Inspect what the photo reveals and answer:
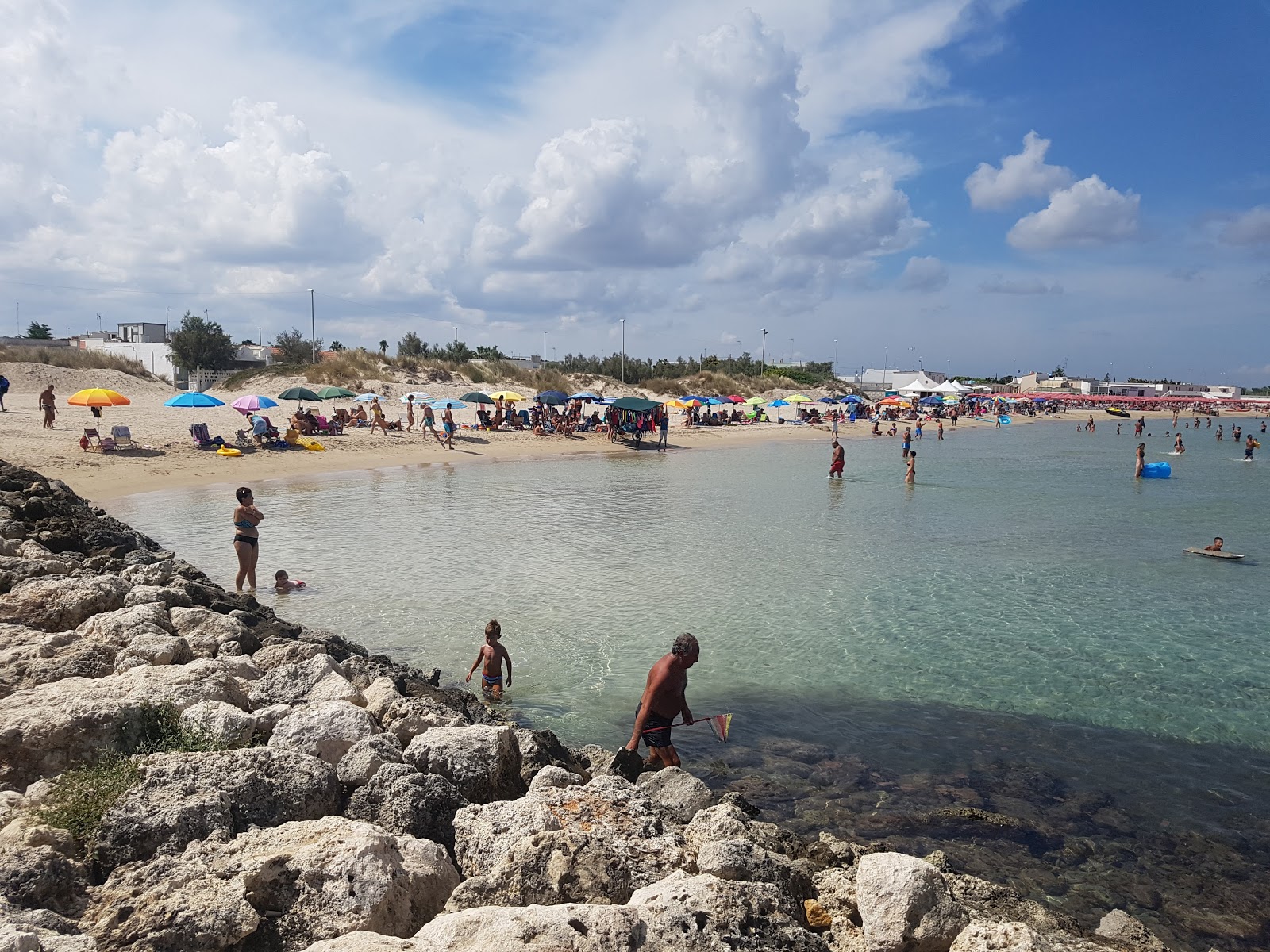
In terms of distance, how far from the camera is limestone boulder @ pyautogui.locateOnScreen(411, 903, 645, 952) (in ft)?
9.99

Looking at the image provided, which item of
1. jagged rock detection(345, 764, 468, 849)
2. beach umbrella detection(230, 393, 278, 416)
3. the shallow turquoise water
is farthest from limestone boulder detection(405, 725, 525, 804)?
beach umbrella detection(230, 393, 278, 416)

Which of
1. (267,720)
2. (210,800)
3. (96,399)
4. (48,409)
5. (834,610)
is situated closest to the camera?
(210,800)

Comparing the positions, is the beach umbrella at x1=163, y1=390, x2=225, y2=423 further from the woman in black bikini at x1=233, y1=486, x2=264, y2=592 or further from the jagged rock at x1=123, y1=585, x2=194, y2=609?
the jagged rock at x1=123, y1=585, x2=194, y2=609

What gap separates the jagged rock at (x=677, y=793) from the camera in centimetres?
502

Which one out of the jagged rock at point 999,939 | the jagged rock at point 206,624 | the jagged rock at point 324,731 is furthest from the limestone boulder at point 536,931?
the jagged rock at point 206,624

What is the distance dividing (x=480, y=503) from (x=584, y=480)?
5.85m

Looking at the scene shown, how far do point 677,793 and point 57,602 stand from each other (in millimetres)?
5666

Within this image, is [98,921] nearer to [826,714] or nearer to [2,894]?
[2,894]

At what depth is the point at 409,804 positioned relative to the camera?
4273 mm

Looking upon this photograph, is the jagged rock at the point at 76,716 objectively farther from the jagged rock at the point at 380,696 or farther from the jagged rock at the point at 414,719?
the jagged rock at the point at 414,719

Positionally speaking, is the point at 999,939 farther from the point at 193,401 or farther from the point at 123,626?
the point at 193,401

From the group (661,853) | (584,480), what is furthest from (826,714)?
(584,480)

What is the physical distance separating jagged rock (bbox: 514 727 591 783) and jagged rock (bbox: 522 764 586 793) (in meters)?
0.27

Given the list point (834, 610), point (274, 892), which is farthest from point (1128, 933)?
point (834, 610)
